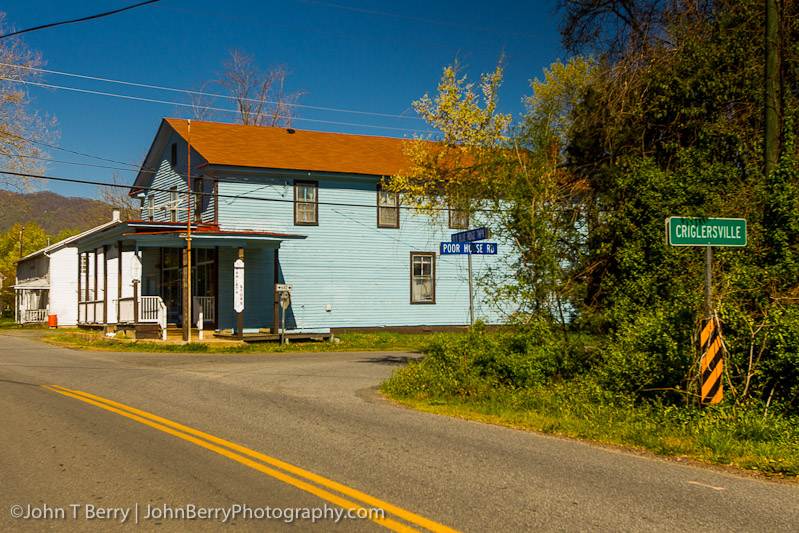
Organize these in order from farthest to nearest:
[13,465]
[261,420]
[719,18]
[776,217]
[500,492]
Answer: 1. [719,18]
2. [776,217]
3. [261,420]
4. [13,465]
5. [500,492]

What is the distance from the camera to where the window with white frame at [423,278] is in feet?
96.2

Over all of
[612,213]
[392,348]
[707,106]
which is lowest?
[392,348]

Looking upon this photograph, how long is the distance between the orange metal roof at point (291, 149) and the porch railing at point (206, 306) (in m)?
5.20

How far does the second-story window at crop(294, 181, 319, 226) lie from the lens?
89.4 feet

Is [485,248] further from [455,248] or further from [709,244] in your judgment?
[709,244]

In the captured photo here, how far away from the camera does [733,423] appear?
804 cm

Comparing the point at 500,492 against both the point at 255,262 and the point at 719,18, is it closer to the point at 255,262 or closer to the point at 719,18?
the point at 719,18

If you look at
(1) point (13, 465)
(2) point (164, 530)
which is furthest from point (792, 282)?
(1) point (13, 465)

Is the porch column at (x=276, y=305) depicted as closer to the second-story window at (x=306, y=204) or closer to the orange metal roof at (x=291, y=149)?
the second-story window at (x=306, y=204)

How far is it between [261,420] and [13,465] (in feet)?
10.4

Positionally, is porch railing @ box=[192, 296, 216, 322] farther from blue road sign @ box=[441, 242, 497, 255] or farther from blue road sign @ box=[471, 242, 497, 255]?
blue road sign @ box=[471, 242, 497, 255]

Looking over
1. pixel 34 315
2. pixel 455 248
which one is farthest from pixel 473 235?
pixel 34 315

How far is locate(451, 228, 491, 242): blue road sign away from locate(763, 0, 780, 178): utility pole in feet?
15.6

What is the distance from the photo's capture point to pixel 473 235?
43.7 ft
